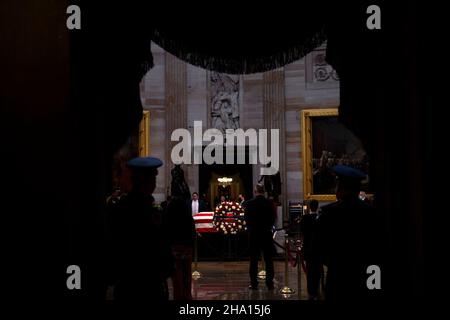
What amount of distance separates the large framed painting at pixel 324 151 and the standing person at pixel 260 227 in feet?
24.1

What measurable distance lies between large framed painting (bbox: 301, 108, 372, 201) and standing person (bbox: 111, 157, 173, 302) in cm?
1193

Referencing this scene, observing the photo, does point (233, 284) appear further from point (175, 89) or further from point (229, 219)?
point (175, 89)

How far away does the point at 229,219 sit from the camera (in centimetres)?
931

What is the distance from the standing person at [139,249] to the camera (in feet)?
9.13

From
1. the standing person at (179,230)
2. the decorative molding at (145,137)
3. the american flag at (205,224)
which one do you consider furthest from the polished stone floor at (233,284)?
the decorative molding at (145,137)

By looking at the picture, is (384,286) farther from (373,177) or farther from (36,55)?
(36,55)

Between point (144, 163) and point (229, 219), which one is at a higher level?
point (144, 163)

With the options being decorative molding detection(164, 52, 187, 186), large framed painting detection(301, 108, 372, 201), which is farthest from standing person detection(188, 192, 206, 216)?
large framed painting detection(301, 108, 372, 201)

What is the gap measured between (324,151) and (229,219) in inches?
247

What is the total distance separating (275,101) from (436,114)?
1259 cm

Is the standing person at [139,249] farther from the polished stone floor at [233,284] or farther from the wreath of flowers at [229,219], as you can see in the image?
the wreath of flowers at [229,219]

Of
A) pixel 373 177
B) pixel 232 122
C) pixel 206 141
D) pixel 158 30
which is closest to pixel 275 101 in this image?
pixel 232 122

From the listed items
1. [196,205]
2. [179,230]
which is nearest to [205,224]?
[196,205]
